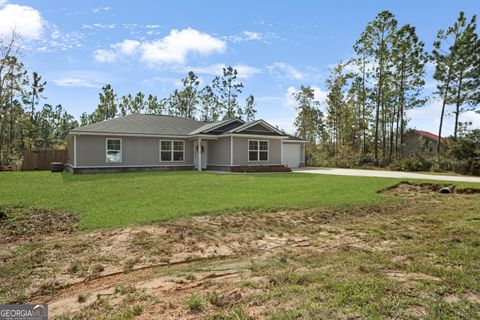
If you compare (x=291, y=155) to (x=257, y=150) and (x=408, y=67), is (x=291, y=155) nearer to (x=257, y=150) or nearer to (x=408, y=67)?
(x=257, y=150)

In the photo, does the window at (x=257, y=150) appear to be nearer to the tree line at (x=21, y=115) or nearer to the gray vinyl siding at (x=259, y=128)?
the gray vinyl siding at (x=259, y=128)

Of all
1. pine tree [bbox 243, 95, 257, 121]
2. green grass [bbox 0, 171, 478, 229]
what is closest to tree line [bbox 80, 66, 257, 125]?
pine tree [bbox 243, 95, 257, 121]

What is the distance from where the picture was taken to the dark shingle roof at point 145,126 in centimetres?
1952

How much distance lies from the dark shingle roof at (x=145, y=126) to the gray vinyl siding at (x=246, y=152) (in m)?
3.83

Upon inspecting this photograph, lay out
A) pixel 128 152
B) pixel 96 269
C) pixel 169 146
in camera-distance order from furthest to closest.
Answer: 1. pixel 169 146
2. pixel 128 152
3. pixel 96 269

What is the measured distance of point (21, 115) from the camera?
3684 centimetres

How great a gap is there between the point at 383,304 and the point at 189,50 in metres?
27.6

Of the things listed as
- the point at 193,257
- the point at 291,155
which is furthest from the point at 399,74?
the point at 193,257

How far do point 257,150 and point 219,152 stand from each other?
255 cm

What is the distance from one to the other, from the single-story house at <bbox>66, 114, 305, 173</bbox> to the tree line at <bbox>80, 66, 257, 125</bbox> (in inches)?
761

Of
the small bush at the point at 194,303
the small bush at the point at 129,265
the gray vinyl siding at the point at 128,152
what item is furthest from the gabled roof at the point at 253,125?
the small bush at the point at 194,303

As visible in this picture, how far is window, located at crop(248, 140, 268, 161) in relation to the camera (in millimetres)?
21375

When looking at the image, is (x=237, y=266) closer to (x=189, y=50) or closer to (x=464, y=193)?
(x=464, y=193)

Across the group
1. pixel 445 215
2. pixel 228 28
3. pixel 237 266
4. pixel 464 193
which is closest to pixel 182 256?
pixel 237 266
